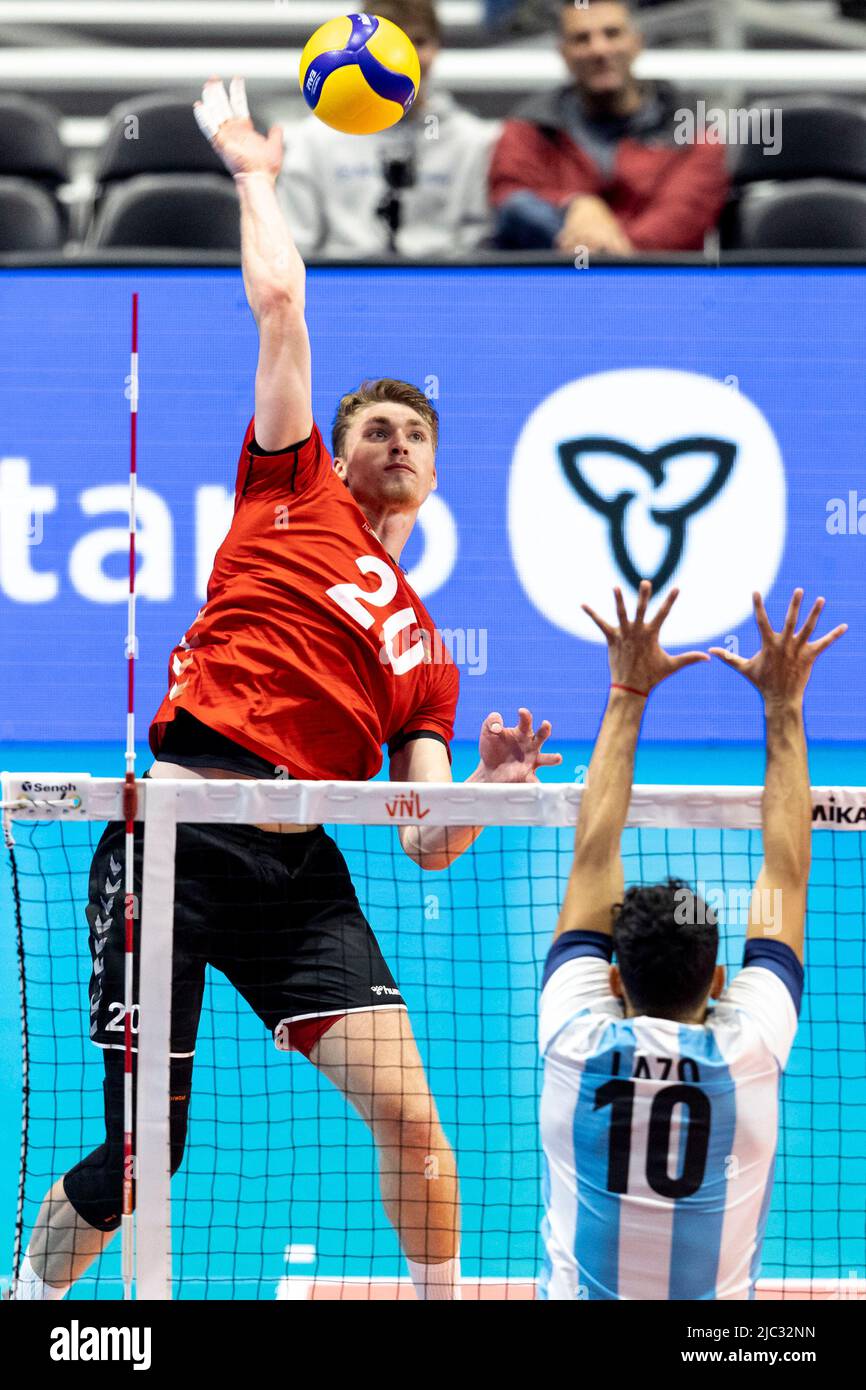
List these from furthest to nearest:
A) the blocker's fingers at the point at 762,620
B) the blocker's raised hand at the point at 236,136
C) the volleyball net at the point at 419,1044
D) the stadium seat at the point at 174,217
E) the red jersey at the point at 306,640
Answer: the stadium seat at the point at 174,217 → the blocker's raised hand at the point at 236,136 → the red jersey at the point at 306,640 → the volleyball net at the point at 419,1044 → the blocker's fingers at the point at 762,620

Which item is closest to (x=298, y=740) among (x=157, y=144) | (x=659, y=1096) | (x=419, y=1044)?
(x=659, y=1096)

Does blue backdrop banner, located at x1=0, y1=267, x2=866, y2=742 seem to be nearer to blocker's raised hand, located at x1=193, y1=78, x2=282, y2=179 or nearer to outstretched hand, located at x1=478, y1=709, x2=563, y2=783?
blocker's raised hand, located at x1=193, y1=78, x2=282, y2=179

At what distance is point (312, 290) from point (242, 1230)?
16.7 feet

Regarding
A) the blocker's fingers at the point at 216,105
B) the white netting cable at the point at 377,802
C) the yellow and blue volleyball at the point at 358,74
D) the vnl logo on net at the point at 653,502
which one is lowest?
the white netting cable at the point at 377,802

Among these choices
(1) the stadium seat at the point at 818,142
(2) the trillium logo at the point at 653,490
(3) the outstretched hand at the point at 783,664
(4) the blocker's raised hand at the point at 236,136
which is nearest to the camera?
(3) the outstretched hand at the point at 783,664

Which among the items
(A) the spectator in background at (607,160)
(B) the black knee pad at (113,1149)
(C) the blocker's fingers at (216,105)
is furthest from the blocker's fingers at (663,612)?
(A) the spectator in background at (607,160)

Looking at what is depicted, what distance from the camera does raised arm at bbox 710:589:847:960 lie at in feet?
12.2

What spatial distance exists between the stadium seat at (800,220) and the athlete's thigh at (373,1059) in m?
6.18

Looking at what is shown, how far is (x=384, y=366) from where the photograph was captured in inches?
344

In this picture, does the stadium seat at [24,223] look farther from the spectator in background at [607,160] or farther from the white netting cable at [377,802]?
the white netting cable at [377,802]

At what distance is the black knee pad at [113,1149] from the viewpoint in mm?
4344

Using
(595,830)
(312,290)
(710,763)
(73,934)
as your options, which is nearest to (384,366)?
(312,290)

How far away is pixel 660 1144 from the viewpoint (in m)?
3.32

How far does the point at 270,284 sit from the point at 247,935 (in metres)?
1.73
